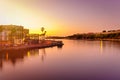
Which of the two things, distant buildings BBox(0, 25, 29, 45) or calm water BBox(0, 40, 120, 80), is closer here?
calm water BBox(0, 40, 120, 80)

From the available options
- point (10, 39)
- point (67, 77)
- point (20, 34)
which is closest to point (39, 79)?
point (67, 77)

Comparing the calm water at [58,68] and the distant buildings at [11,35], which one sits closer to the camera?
the calm water at [58,68]

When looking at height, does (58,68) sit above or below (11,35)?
below

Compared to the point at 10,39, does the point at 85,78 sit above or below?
below

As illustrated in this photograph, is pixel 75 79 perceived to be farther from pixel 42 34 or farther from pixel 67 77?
pixel 42 34

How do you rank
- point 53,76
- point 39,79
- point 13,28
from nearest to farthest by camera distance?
point 39,79 < point 53,76 < point 13,28

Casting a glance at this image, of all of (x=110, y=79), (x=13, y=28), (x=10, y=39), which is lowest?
(x=110, y=79)

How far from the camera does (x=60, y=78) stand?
22.3m

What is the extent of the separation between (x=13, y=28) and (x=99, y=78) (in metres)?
61.4

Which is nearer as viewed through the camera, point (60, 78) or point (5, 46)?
point (60, 78)

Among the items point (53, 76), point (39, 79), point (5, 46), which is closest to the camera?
Result: point (39, 79)

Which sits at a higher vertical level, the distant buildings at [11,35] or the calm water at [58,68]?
the distant buildings at [11,35]

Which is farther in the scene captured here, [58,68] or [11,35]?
[11,35]

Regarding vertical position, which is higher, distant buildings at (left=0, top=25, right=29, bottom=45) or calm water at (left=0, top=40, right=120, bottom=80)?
distant buildings at (left=0, top=25, right=29, bottom=45)
